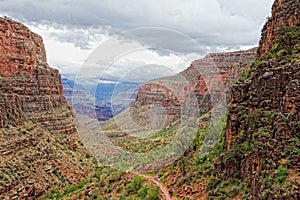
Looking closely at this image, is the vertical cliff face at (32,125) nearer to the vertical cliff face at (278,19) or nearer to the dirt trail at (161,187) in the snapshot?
the dirt trail at (161,187)

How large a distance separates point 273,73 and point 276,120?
12.3 feet

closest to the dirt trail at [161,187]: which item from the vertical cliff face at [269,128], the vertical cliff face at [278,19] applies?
the vertical cliff face at [269,128]

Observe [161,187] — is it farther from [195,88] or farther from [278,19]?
[195,88]

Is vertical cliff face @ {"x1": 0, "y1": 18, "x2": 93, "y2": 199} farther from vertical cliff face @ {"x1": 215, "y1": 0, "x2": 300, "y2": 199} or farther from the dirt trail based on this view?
vertical cliff face @ {"x1": 215, "y1": 0, "x2": 300, "y2": 199}

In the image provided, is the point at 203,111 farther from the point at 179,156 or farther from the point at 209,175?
the point at 209,175

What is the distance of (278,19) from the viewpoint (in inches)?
1267

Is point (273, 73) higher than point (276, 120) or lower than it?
higher

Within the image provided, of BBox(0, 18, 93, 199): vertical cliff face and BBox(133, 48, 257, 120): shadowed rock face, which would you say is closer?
BBox(0, 18, 93, 199): vertical cliff face

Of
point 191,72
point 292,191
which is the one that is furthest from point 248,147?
point 191,72

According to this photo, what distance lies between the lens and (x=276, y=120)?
23.8m

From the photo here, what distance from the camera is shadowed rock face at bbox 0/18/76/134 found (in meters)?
57.6

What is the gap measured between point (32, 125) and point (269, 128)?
4209 cm

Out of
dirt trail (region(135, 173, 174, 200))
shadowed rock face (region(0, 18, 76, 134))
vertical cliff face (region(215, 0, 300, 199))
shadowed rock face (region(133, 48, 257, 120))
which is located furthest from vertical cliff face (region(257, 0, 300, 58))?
shadowed rock face (region(0, 18, 76, 134))

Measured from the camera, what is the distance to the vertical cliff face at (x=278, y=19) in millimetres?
30550
